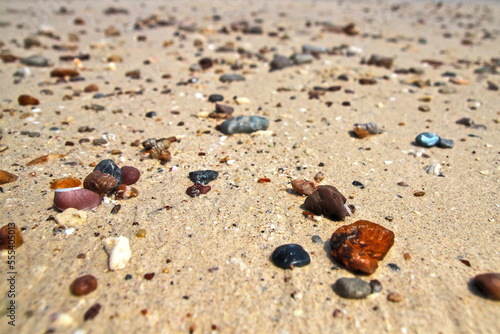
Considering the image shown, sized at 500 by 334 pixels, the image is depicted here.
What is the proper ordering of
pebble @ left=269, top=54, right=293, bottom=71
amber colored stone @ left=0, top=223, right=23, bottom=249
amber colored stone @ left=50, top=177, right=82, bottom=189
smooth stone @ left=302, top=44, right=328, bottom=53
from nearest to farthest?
amber colored stone @ left=0, top=223, right=23, bottom=249 → amber colored stone @ left=50, top=177, right=82, bottom=189 → pebble @ left=269, top=54, right=293, bottom=71 → smooth stone @ left=302, top=44, right=328, bottom=53

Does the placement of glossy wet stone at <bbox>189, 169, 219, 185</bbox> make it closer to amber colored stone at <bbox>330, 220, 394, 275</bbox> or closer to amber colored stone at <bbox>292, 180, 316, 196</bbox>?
amber colored stone at <bbox>292, 180, 316, 196</bbox>

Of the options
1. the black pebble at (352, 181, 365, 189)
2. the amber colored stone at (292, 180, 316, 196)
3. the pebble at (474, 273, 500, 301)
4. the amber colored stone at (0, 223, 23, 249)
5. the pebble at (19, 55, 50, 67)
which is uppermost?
the pebble at (19, 55, 50, 67)

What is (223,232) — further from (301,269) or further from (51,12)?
(51,12)

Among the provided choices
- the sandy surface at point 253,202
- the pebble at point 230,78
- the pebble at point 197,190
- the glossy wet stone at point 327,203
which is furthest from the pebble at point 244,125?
the pebble at point 230,78

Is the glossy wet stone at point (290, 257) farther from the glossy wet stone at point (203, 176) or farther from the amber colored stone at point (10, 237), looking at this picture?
the amber colored stone at point (10, 237)

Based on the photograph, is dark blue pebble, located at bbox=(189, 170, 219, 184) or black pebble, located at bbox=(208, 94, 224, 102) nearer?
dark blue pebble, located at bbox=(189, 170, 219, 184)

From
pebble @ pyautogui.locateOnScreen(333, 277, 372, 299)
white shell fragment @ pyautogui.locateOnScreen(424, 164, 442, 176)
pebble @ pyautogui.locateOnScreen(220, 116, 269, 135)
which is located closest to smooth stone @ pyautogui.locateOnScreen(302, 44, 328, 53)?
pebble @ pyautogui.locateOnScreen(220, 116, 269, 135)

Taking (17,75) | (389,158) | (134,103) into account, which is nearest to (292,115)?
(389,158)
